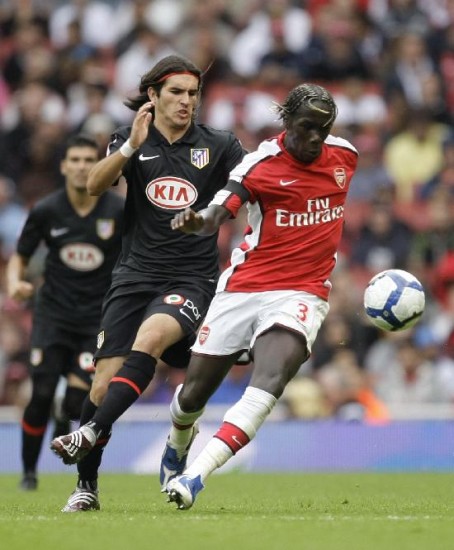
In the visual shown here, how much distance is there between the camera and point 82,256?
10.8m

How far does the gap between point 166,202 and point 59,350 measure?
2.99 meters

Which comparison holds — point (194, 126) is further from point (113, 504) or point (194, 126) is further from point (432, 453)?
point (432, 453)

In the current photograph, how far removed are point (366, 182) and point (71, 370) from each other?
7225mm

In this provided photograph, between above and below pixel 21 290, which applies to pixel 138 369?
above

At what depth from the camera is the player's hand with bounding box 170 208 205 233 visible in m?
7.09

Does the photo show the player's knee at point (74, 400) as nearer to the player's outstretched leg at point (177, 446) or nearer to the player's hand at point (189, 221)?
the player's outstretched leg at point (177, 446)

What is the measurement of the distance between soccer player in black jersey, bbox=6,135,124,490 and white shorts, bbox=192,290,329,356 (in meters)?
3.18

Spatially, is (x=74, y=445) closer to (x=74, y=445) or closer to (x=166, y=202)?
(x=74, y=445)

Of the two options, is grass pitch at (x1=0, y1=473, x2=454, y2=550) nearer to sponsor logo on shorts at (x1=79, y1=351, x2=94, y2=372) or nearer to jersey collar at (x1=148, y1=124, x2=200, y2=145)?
sponsor logo on shorts at (x1=79, y1=351, x2=94, y2=372)

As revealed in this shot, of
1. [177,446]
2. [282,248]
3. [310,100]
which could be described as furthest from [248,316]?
[177,446]

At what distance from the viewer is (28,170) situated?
18047mm

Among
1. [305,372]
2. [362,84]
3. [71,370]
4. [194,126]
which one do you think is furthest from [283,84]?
[194,126]

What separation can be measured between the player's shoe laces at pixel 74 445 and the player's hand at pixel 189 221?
1.23 metres

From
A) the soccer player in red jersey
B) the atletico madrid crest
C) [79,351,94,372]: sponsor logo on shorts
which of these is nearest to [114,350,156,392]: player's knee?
the soccer player in red jersey
